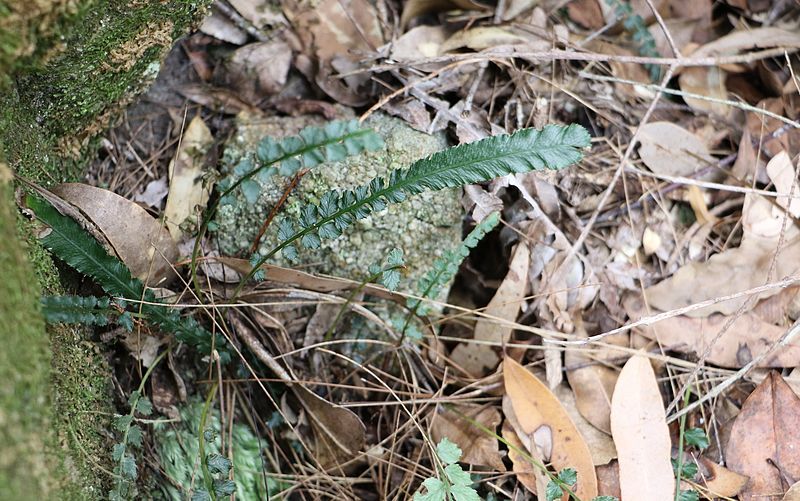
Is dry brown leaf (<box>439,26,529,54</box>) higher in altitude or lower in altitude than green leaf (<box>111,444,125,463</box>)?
higher

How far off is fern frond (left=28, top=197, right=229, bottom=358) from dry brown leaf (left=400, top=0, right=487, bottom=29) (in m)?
1.21

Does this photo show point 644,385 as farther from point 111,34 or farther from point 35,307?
point 111,34

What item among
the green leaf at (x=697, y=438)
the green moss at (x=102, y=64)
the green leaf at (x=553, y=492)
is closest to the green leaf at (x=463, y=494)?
the green leaf at (x=553, y=492)

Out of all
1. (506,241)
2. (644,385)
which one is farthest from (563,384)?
(506,241)

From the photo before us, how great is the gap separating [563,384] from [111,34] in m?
1.47

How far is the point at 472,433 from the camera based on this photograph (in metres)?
1.81

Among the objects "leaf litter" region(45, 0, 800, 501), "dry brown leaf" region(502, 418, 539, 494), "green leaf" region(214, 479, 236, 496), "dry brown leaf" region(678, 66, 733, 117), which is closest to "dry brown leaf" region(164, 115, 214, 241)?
"leaf litter" region(45, 0, 800, 501)

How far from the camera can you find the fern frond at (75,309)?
1363 millimetres

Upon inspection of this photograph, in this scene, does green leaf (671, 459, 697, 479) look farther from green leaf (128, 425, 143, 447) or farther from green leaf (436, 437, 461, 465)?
green leaf (128, 425, 143, 447)

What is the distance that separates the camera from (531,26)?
2.21m

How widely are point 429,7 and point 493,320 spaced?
1067mm

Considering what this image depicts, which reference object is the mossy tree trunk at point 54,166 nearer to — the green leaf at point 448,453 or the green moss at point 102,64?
the green moss at point 102,64

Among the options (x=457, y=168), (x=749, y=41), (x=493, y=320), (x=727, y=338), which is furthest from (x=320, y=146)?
(x=749, y=41)

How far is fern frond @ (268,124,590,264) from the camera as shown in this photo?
4.64ft
